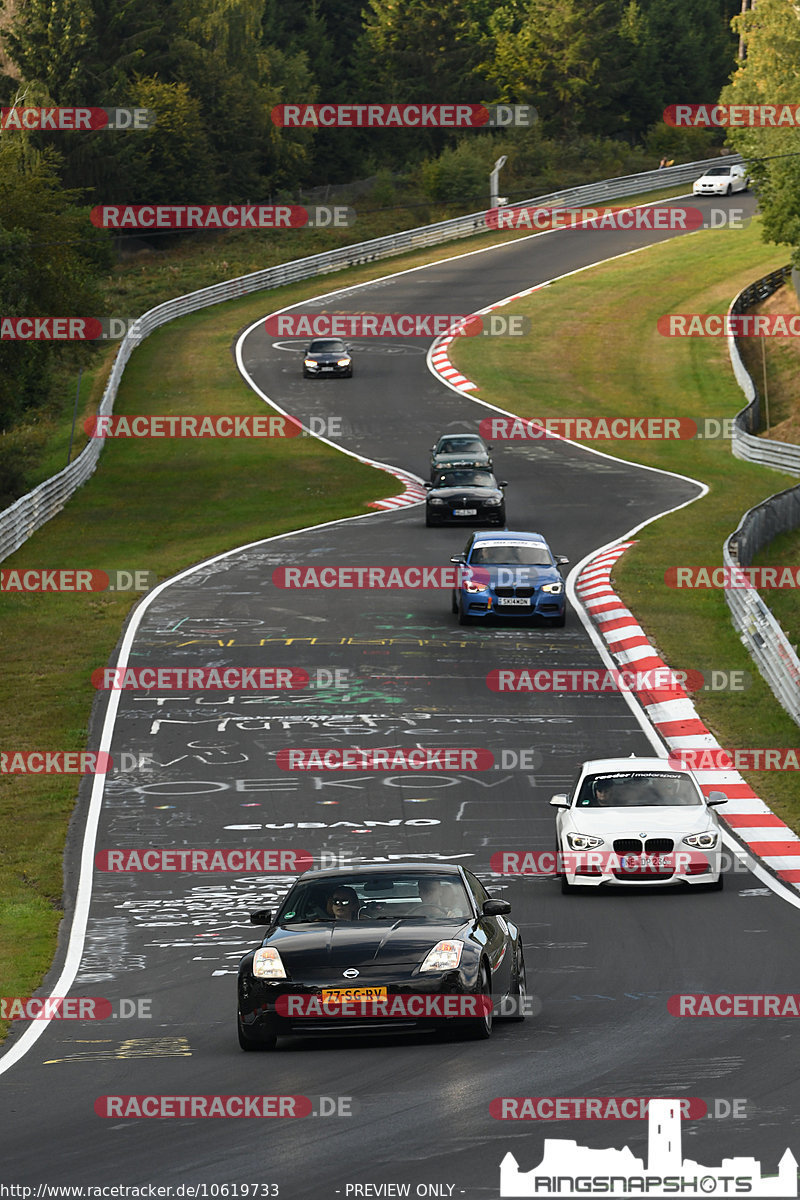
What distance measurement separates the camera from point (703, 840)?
58.3 feet

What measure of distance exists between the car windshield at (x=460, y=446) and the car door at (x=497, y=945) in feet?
110

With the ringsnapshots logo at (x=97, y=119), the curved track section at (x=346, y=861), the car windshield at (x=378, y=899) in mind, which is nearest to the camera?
the curved track section at (x=346, y=861)

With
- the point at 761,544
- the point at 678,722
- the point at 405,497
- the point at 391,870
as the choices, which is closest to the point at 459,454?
the point at 405,497

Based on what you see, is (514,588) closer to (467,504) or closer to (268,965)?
(467,504)

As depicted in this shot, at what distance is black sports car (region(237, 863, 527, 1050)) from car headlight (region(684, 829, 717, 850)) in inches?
209

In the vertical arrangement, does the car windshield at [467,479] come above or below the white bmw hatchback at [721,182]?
below

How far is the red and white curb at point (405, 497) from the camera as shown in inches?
1804

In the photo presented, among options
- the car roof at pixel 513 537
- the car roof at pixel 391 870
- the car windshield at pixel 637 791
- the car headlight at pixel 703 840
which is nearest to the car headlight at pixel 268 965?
the car roof at pixel 391 870

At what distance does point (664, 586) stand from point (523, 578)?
183 inches

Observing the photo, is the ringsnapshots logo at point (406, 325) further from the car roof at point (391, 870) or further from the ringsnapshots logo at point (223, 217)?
the car roof at point (391, 870)

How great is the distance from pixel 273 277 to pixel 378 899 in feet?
238

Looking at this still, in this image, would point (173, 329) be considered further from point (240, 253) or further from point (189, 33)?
point (189, 33)

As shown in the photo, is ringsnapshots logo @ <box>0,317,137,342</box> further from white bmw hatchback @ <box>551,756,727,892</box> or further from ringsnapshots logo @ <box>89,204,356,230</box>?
ringsnapshots logo @ <box>89,204,356,230</box>

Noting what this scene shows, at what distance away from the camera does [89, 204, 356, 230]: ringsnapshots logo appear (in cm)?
9475
